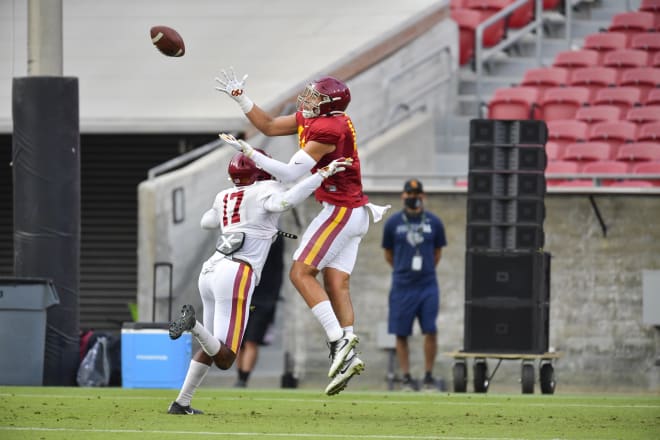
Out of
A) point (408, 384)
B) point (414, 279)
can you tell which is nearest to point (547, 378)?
point (408, 384)

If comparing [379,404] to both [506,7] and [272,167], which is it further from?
[506,7]

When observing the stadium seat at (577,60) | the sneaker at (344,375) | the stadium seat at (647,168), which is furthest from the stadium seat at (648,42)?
the sneaker at (344,375)

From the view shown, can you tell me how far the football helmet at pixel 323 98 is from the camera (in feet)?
29.8

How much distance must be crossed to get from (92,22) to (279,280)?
6.21 meters

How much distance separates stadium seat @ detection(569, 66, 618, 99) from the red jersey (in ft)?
29.5

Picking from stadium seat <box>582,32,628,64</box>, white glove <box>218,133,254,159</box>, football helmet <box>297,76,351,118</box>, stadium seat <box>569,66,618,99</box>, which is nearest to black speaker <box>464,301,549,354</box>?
football helmet <box>297,76,351,118</box>

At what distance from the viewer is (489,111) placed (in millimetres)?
17266

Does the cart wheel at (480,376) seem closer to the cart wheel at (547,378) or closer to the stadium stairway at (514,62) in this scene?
Answer: the cart wheel at (547,378)

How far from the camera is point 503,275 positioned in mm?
12820

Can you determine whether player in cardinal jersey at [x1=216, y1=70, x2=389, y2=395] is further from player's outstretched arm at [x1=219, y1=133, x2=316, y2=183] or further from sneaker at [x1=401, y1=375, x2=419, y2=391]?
sneaker at [x1=401, y1=375, x2=419, y2=391]

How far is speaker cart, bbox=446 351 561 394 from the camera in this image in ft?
41.8

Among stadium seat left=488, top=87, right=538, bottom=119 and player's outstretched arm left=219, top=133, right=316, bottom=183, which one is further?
stadium seat left=488, top=87, right=538, bottom=119

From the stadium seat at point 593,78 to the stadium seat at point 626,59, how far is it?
0.20m

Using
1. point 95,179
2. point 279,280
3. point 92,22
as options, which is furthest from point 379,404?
point 92,22
